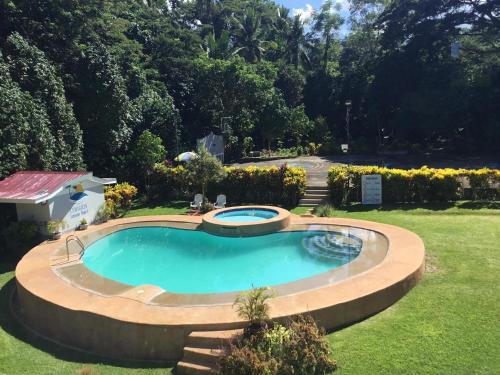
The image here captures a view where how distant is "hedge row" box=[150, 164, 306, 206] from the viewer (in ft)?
66.3

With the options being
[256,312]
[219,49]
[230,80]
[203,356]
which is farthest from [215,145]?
[203,356]

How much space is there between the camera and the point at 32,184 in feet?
50.7

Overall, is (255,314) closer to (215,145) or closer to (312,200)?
(312,200)

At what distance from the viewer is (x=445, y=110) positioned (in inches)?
1307

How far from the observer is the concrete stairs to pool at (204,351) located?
714 centimetres

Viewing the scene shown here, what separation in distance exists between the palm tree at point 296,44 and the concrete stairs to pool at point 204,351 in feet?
162

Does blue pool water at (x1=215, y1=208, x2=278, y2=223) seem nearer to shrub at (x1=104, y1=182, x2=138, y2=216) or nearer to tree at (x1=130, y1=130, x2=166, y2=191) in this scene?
shrub at (x1=104, y1=182, x2=138, y2=216)

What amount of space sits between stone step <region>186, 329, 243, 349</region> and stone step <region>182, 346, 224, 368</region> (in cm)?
10

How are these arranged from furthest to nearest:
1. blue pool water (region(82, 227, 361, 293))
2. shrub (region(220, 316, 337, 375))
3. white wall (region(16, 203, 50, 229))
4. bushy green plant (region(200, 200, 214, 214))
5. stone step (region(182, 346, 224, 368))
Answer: bushy green plant (region(200, 200, 214, 214)) → white wall (region(16, 203, 50, 229)) → blue pool water (region(82, 227, 361, 293)) → stone step (region(182, 346, 224, 368)) → shrub (region(220, 316, 337, 375))

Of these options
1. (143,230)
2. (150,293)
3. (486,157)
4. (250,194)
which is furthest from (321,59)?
(150,293)

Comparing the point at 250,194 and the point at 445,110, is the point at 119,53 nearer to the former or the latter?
the point at 250,194

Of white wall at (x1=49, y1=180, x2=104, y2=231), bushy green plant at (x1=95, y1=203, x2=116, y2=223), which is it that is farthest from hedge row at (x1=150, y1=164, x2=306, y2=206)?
white wall at (x1=49, y1=180, x2=104, y2=231)

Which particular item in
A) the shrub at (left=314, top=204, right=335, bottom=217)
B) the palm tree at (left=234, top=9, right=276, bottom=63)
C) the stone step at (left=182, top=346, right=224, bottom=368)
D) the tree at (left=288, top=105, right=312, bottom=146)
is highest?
the palm tree at (left=234, top=9, right=276, bottom=63)

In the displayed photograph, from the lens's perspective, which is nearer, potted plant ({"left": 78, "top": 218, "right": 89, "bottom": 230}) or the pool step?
the pool step
